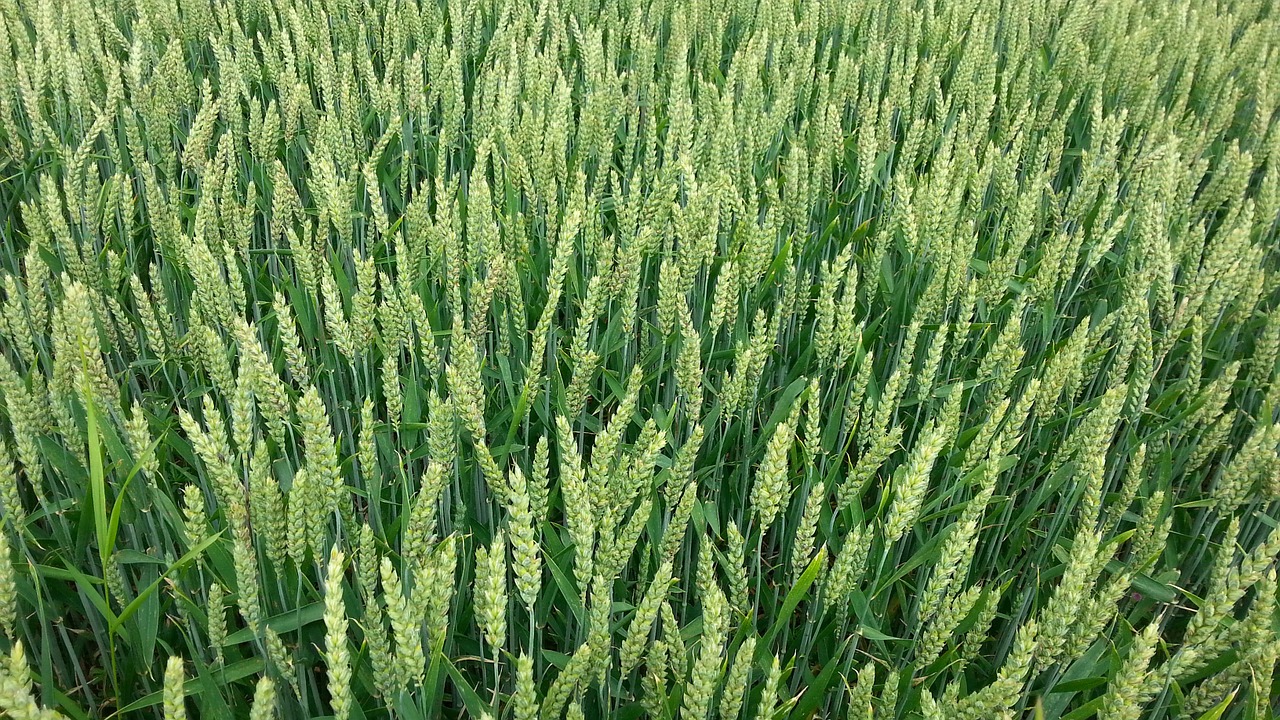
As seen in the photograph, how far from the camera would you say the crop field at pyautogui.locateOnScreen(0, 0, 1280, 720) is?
1.01 m

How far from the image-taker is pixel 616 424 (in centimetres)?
109

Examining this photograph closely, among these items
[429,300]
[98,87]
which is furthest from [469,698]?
[98,87]

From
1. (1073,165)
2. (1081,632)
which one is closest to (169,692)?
(1081,632)

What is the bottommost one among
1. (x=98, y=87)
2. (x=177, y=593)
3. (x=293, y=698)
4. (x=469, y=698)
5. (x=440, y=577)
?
(x=293, y=698)

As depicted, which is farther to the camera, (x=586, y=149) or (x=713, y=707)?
(x=586, y=149)

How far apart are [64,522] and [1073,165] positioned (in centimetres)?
322

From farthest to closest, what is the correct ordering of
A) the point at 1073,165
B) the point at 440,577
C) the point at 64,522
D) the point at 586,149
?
1. the point at 1073,165
2. the point at 586,149
3. the point at 64,522
4. the point at 440,577

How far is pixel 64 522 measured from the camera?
1342 millimetres

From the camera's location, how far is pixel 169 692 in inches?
28.3

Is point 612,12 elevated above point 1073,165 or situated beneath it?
elevated above

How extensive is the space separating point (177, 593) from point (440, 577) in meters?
0.41

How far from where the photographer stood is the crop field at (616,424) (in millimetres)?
1009

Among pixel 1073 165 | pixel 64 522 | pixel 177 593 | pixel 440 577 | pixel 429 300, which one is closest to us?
pixel 440 577

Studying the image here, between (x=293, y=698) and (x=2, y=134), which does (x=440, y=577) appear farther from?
(x=2, y=134)
